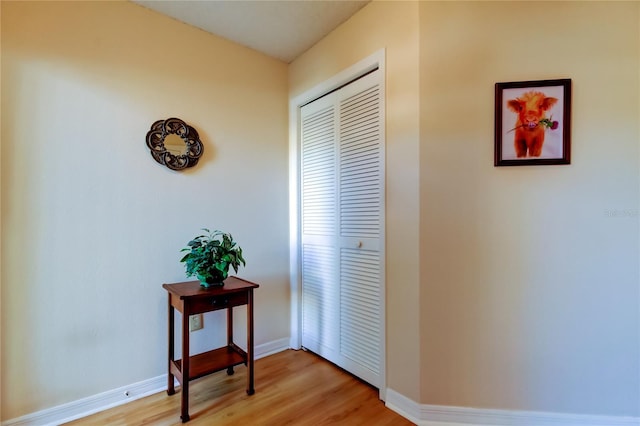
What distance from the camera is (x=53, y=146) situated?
150 cm

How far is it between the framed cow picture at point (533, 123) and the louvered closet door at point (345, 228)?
0.61 m

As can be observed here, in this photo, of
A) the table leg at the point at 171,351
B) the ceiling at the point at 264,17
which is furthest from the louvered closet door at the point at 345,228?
the table leg at the point at 171,351

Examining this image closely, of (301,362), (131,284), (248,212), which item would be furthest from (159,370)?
(248,212)

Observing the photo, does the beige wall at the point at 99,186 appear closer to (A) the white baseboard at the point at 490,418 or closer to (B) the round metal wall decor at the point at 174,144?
(B) the round metal wall decor at the point at 174,144

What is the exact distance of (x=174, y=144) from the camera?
6.13 ft

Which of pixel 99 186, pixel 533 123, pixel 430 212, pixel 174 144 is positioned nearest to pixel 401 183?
pixel 430 212

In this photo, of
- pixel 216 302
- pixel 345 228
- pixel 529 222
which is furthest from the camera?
pixel 345 228

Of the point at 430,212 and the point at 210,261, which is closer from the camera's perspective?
the point at 430,212

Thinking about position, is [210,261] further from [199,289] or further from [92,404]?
[92,404]

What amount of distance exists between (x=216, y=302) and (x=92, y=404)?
86cm

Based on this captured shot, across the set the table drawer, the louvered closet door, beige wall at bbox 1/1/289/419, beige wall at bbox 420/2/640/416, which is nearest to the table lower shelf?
beige wall at bbox 1/1/289/419

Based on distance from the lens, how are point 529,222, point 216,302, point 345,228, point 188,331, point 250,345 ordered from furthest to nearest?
1. point 345,228
2. point 250,345
3. point 216,302
4. point 188,331
5. point 529,222

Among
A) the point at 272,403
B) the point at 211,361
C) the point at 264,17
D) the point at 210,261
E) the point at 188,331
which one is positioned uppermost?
the point at 264,17

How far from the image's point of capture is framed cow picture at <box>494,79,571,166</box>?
1.39 m
